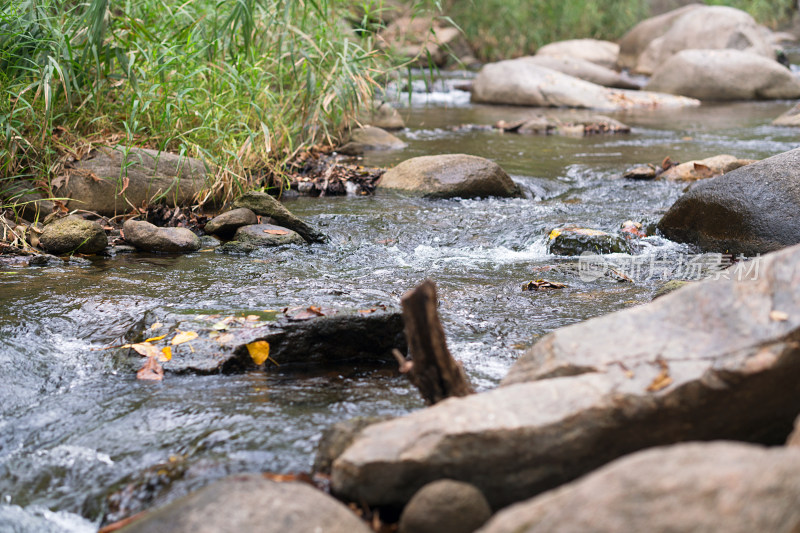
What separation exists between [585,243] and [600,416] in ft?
9.41

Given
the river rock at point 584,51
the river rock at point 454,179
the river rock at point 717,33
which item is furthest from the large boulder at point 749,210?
the river rock at point 717,33

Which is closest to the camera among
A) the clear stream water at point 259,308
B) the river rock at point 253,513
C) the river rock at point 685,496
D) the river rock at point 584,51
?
the river rock at point 685,496

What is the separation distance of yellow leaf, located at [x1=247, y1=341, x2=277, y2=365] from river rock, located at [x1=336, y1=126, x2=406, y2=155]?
5.26 m

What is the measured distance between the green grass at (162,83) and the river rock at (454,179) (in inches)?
35.7

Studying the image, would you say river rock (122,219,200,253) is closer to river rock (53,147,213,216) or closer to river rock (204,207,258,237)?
river rock (204,207,258,237)

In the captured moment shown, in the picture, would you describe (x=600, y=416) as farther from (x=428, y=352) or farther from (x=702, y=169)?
(x=702, y=169)

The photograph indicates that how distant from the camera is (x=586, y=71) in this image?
14.2m

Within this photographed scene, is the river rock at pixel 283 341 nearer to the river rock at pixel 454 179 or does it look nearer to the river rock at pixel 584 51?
the river rock at pixel 454 179

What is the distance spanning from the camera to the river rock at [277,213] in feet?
15.5

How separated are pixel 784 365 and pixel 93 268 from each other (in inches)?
138

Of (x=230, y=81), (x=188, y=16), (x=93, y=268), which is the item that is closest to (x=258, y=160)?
(x=230, y=81)

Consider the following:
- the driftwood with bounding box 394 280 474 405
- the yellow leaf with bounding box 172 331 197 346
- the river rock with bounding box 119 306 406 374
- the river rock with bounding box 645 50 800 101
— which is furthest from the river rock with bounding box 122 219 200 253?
the river rock with bounding box 645 50 800 101

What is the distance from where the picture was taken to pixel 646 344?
195cm

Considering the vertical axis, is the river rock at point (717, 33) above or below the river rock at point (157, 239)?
above
